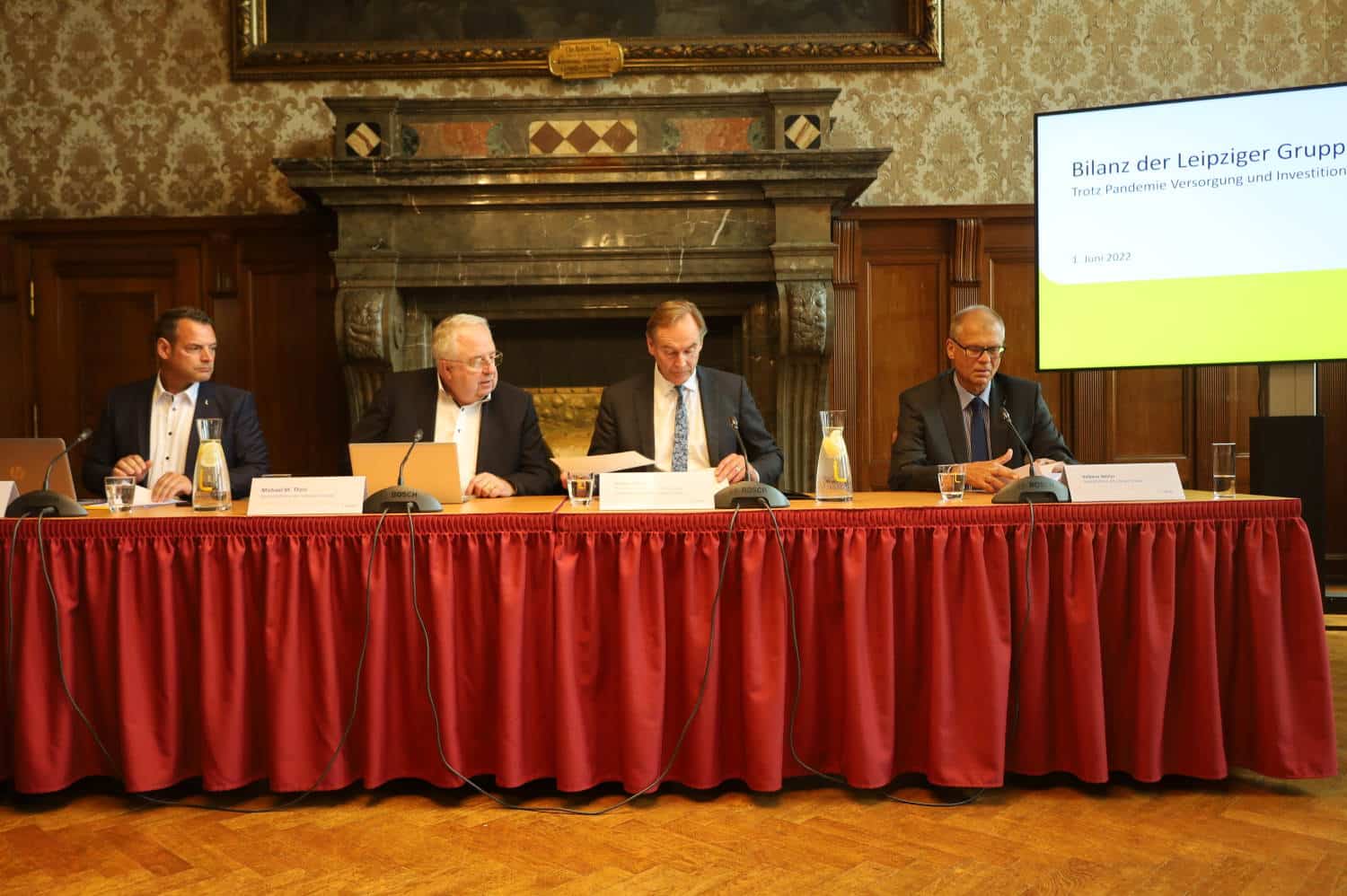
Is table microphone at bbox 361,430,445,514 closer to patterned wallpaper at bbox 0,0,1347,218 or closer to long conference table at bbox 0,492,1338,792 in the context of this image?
long conference table at bbox 0,492,1338,792

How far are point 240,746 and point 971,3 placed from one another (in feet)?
13.4

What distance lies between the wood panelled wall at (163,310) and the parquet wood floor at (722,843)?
2.42 m

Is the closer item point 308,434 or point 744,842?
point 744,842

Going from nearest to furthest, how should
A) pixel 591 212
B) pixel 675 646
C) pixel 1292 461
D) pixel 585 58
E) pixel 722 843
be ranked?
pixel 722 843
pixel 675 646
pixel 1292 461
pixel 591 212
pixel 585 58

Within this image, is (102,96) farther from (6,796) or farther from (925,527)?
(925,527)

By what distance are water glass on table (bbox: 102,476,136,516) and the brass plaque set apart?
270cm


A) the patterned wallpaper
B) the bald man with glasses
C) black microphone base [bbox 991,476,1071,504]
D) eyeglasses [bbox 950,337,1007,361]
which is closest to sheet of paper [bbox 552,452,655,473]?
black microphone base [bbox 991,476,1071,504]

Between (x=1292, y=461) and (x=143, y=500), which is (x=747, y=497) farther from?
(x=1292, y=461)

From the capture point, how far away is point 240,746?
2016mm

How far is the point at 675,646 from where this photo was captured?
6.64ft

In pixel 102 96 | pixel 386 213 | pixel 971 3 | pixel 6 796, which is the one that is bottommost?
pixel 6 796

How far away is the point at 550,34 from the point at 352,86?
899mm

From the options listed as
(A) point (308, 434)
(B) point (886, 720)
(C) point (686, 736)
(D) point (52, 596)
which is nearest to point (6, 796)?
(D) point (52, 596)

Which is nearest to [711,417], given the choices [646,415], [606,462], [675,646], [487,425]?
[646,415]
